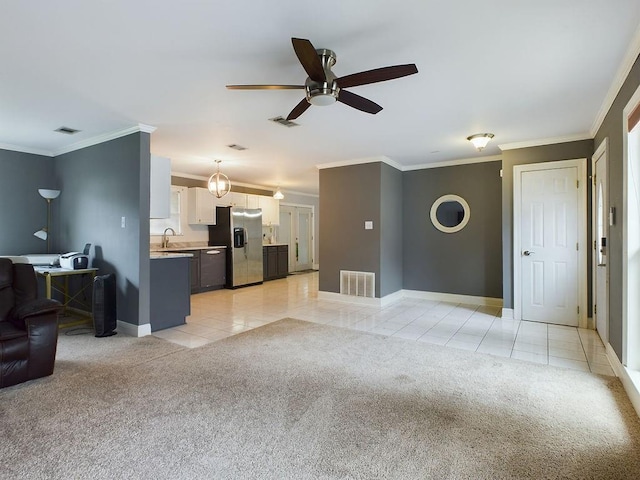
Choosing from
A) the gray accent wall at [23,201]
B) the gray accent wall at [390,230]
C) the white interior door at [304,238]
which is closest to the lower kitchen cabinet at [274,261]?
the white interior door at [304,238]

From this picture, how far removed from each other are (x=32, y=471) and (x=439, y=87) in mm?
3651

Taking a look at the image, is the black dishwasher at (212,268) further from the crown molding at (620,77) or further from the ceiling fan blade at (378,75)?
the crown molding at (620,77)

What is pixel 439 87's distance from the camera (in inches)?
114

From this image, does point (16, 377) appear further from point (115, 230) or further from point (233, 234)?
point (233, 234)

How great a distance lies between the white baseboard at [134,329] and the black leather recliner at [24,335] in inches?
44.4

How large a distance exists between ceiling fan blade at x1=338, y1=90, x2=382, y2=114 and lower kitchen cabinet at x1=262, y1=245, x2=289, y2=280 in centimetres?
598

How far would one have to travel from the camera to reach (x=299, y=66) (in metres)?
2.54

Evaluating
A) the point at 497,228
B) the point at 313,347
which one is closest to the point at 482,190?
the point at 497,228

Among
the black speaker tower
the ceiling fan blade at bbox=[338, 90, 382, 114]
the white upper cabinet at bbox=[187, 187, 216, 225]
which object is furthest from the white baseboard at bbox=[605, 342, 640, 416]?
the white upper cabinet at bbox=[187, 187, 216, 225]

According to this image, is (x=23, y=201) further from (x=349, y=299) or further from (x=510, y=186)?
(x=510, y=186)

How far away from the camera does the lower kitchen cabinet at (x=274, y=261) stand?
331 inches

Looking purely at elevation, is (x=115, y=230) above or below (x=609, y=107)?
below

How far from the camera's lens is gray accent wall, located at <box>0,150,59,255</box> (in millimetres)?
4684

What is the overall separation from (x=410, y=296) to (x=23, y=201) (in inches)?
246
